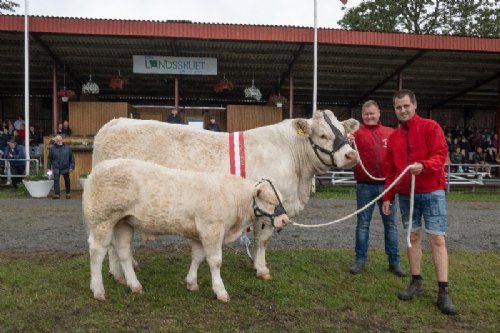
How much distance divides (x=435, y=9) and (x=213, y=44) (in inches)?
1102

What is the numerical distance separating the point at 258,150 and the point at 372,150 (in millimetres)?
1522

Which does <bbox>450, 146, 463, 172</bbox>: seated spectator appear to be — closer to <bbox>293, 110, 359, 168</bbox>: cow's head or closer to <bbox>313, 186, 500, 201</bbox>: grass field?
<bbox>313, 186, 500, 201</bbox>: grass field

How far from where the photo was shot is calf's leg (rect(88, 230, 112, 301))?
4.11m

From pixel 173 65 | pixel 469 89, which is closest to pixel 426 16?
pixel 469 89

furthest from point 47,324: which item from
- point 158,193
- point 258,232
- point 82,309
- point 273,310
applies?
point 258,232

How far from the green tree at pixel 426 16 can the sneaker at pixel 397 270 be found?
33.3m

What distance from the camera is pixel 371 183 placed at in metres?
5.32

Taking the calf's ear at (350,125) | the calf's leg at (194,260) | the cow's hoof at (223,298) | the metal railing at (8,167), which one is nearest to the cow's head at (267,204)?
the calf's leg at (194,260)

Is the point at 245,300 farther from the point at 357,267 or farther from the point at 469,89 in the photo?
the point at 469,89

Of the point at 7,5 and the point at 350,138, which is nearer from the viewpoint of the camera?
the point at 350,138

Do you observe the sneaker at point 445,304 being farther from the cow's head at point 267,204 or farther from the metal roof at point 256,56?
the metal roof at point 256,56

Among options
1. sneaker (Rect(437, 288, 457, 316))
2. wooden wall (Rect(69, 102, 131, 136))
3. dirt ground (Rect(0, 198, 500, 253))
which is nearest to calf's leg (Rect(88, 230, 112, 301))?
dirt ground (Rect(0, 198, 500, 253))

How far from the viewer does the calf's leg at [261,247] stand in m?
4.91

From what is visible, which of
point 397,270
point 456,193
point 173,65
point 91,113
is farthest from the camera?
point 91,113
